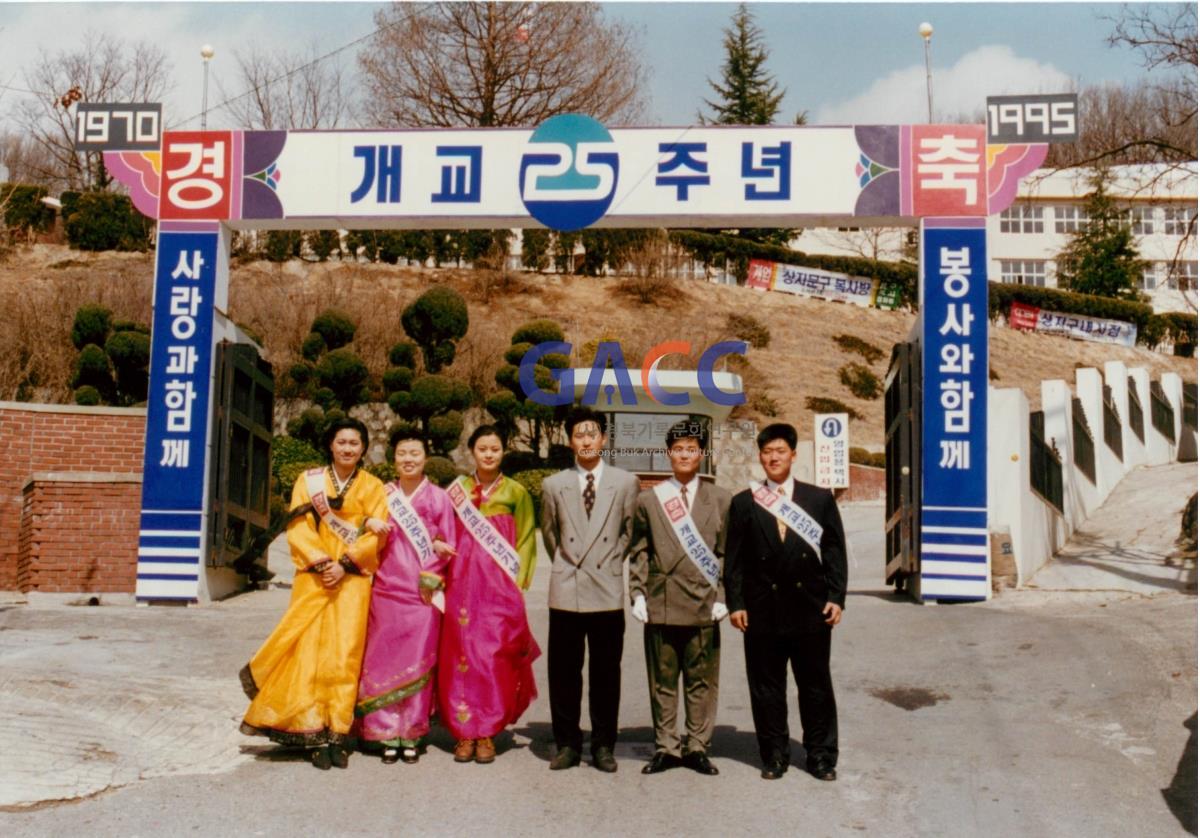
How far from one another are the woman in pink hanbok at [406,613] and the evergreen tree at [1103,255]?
40187 mm

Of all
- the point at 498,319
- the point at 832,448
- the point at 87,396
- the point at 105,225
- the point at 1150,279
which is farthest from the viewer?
the point at 1150,279

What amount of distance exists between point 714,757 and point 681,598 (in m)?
0.90

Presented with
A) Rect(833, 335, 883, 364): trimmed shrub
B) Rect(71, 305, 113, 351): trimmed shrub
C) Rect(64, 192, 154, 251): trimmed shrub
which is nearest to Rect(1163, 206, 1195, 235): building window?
Rect(833, 335, 883, 364): trimmed shrub

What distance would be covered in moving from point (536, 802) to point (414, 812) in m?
0.53

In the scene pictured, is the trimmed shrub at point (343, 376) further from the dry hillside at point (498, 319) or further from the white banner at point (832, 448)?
the white banner at point (832, 448)

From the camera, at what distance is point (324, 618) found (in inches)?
224

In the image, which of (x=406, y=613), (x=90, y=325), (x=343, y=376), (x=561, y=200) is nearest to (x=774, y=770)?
(x=406, y=613)

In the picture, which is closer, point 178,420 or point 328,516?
point 328,516

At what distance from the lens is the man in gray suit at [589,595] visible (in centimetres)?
564

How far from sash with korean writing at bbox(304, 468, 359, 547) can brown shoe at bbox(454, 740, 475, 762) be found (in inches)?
43.5

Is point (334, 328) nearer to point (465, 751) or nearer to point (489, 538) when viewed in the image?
point (489, 538)

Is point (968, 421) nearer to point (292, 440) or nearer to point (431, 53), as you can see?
point (292, 440)

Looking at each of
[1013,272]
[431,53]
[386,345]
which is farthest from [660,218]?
[1013,272]

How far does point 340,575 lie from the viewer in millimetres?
5668
